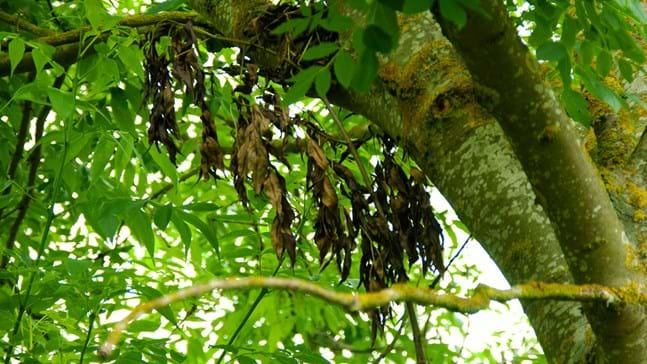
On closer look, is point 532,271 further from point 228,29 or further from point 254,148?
point 228,29

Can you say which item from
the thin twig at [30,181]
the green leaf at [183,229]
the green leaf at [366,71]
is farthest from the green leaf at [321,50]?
the thin twig at [30,181]

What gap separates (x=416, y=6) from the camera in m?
1.27

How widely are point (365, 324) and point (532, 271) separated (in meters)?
3.13

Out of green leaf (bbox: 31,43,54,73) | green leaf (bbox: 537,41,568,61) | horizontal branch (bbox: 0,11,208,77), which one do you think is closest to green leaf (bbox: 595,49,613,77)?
green leaf (bbox: 537,41,568,61)

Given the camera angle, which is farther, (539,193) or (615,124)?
(615,124)

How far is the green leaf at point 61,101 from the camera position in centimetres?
231

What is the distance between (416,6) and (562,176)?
359 millimetres

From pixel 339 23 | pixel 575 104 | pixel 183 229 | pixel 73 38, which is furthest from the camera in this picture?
pixel 73 38

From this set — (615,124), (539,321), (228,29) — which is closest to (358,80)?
(539,321)

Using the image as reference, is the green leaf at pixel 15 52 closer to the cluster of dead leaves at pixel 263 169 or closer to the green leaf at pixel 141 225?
the green leaf at pixel 141 225

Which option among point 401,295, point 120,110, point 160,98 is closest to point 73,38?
point 120,110

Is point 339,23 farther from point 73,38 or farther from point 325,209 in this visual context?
point 73,38

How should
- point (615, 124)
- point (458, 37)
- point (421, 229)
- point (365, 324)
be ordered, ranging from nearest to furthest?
point (458, 37) < point (615, 124) < point (421, 229) < point (365, 324)

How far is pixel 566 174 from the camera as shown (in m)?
1.44
